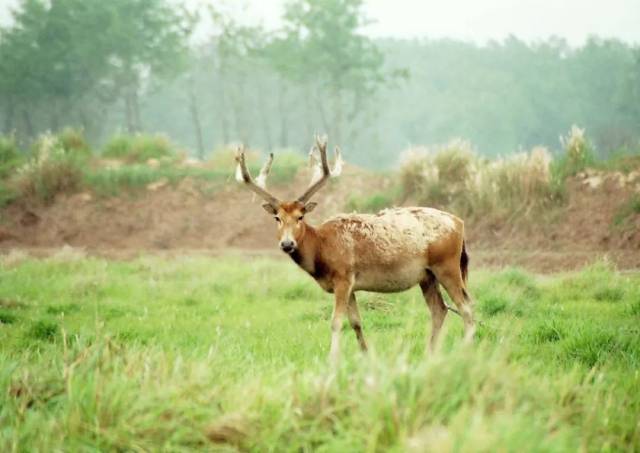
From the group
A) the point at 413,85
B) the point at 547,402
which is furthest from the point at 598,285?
the point at 413,85

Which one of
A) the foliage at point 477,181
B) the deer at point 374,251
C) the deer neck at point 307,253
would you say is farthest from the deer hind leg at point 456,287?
the foliage at point 477,181

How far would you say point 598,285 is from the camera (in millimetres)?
9633

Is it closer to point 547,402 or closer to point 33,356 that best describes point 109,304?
point 33,356

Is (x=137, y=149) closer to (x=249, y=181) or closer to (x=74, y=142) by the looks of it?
(x=74, y=142)

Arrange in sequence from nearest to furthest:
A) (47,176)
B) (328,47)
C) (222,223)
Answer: (222,223), (47,176), (328,47)

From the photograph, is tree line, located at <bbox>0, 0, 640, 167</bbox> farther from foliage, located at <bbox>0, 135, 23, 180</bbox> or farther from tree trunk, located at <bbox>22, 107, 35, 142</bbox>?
foliage, located at <bbox>0, 135, 23, 180</bbox>

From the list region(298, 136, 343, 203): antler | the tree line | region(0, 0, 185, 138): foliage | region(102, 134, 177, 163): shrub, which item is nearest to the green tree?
the tree line

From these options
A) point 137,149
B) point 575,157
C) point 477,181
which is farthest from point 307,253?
point 137,149

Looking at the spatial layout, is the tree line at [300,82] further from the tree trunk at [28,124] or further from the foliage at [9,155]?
the foliage at [9,155]

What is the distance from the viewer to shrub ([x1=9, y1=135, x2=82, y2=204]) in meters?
22.3

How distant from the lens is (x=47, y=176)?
22.5 m

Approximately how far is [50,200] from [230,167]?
7200mm

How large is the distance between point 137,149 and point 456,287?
73.5 feet

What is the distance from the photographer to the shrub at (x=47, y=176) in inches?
880
